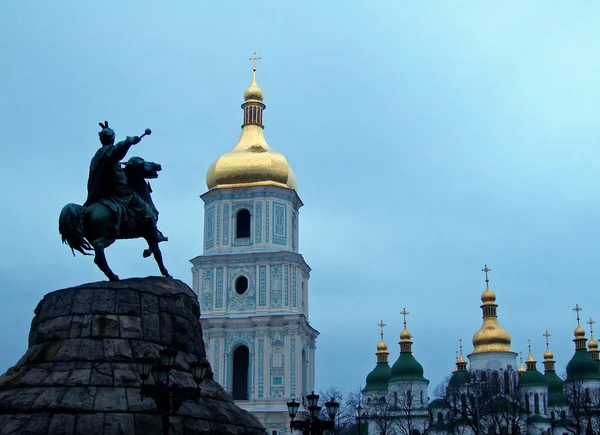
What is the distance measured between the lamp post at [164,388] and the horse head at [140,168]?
4.82 meters

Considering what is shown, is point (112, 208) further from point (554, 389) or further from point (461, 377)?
point (554, 389)

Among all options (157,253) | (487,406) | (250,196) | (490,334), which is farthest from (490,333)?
(157,253)

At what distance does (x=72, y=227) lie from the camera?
16250 millimetres

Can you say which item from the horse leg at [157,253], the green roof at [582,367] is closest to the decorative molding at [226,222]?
the green roof at [582,367]

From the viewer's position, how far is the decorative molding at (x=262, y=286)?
50.3 meters

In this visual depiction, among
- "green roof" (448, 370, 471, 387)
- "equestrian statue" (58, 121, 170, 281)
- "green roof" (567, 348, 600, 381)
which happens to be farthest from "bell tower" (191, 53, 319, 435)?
"equestrian statue" (58, 121, 170, 281)

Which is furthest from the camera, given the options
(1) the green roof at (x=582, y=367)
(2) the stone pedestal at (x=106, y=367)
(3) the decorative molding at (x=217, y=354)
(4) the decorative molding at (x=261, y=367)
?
(1) the green roof at (x=582, y=367)

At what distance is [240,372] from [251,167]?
1133 centimetres

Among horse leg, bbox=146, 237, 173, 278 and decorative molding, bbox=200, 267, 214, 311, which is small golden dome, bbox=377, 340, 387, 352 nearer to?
decorative molding, bbox=200, 267, 214, 311

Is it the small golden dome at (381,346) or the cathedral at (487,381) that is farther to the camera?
the small golden dome at (381,346)

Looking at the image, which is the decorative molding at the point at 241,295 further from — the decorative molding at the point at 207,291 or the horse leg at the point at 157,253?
the horse leg at the point at 157,253

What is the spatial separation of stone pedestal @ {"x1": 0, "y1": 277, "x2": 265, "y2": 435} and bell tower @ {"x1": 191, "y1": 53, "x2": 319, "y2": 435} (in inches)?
1262

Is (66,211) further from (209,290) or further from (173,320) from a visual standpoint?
(209,290)

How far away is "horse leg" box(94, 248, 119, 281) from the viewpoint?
53.6 ft
